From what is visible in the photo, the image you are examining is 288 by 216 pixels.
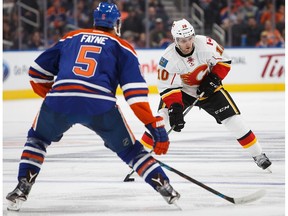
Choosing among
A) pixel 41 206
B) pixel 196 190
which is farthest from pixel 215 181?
pixel 41 206

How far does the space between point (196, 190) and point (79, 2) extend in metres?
9.83

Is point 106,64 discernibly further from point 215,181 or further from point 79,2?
point 79,2

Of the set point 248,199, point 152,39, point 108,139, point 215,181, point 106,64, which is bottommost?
point 152,39

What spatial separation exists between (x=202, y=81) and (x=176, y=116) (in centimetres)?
47

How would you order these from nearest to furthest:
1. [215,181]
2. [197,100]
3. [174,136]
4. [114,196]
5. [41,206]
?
[41,206] < [114,196] < [215,181] < [197,100] < [174,136]

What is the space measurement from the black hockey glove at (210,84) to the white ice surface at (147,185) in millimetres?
581

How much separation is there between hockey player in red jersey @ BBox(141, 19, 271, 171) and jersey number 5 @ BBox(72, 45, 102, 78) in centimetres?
163

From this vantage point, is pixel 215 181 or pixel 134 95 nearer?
pixel 134 95

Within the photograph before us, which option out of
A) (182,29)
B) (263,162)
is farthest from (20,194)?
(263,162)

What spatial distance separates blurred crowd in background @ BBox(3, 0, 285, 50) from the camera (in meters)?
14.0

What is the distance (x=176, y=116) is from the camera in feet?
19.3

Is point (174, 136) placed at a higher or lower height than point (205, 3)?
higher

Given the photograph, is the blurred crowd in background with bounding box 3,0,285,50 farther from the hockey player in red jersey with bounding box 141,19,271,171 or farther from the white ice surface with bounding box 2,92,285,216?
the hockey player in red jersey with bounding box 141,19,271,171

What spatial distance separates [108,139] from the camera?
4.43 m
